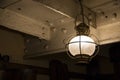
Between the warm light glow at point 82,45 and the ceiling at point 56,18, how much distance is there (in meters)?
0.47

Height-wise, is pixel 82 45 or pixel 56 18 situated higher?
pixel 56 18

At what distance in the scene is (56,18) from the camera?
2838mm

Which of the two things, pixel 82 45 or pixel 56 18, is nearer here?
pixel 82 45

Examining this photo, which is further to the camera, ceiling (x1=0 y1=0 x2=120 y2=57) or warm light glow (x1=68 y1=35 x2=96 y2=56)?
ceiling (x1=0 y1=0 x2=120 y2=57)

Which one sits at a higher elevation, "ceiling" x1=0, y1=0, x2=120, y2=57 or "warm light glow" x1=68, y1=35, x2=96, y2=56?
"ceiling" x1=0, y1=0, x2=120, y2=57

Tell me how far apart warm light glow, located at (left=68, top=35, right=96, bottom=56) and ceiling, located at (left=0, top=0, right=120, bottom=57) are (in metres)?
0.47

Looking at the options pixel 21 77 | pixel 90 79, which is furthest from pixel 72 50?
pixel 90 79

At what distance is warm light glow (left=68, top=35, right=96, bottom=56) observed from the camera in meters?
2.12

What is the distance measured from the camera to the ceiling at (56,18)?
245cm

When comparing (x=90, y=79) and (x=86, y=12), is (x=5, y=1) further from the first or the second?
(x=90, y=79)

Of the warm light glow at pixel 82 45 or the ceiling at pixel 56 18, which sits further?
the ceiling at pixel 56 18

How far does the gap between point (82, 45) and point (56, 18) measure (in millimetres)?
857

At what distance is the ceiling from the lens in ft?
8.05

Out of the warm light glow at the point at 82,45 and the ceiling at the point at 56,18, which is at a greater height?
the ceiling at the point at 56,18
